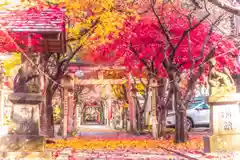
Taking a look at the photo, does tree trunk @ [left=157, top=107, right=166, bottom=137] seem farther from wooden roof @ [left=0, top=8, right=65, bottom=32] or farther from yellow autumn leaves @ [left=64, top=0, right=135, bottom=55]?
wooden roof @ [left=0, top=8, right=65, bottom=32]

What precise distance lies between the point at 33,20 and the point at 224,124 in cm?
681

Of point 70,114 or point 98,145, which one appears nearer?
point 98,145

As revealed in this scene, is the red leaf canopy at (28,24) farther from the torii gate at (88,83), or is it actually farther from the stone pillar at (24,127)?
the torii gate at (88,83)

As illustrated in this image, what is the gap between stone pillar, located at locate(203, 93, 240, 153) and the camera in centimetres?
1023

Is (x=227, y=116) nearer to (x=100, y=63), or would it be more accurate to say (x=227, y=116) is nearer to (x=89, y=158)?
(x=89, y=158)

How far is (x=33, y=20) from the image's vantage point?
10.9m

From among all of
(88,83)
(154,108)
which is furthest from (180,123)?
(88,83)

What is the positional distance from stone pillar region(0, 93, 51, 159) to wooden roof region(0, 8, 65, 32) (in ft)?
6.82

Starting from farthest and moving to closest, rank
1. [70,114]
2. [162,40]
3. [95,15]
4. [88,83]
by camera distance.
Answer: [70,114]
[88,83]
[162,40]
[95,15]

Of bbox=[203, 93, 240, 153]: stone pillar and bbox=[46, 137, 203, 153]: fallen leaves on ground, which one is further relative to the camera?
bbox=[46, 137, 203, 153]: fallen leaves on ground

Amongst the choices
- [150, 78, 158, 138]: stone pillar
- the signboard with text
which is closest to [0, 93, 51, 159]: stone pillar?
the signboard with text

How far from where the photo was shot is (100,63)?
24.5 meters

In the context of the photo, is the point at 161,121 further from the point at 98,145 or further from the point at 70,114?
the point at 70,114

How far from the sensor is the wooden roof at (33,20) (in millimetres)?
10305
